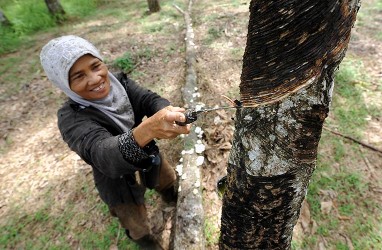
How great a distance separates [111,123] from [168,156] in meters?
1.75

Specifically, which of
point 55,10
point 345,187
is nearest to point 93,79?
point 345,187

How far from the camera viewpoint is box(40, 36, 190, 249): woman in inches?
63.6

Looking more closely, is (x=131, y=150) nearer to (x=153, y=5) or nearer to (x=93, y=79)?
(x=93, y=79)

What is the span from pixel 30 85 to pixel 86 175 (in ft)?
10.7

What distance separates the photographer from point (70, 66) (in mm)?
1894

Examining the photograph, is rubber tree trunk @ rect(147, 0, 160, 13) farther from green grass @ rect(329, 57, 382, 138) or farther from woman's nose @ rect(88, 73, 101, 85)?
woman's nose @ rect(88, 73, 101, 85)

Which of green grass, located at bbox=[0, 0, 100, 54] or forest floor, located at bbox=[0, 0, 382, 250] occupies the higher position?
green grass, located at bbox=[0, 0, 100, 54]

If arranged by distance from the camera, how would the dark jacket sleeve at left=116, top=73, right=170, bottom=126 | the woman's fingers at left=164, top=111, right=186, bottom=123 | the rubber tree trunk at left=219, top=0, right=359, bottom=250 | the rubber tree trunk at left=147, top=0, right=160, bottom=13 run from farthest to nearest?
the rubber tree trunk at left=147, top=0, right=160, bottom=13 < the dark jacket sleeve at left=116, top=73, right=170, bottom=126 < the woman's fingers at left=164, top=111, right=186, bottom=123 < the rubber tree trunk at left=219, top=0, right=359, bottom=250

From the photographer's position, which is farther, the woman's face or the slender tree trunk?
the slender tree trunk

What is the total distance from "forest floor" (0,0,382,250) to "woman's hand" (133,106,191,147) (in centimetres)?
165

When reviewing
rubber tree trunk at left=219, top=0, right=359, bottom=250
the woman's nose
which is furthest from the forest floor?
the woman's nose

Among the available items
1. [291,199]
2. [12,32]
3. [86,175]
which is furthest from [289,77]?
[12,32]

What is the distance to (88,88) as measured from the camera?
2006 mm

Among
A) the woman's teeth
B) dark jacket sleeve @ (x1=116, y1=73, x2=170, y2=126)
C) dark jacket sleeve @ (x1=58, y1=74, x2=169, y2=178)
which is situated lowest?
dark jacket sleeve @ (x1=116, y1=73, x2=170, y2=126)
